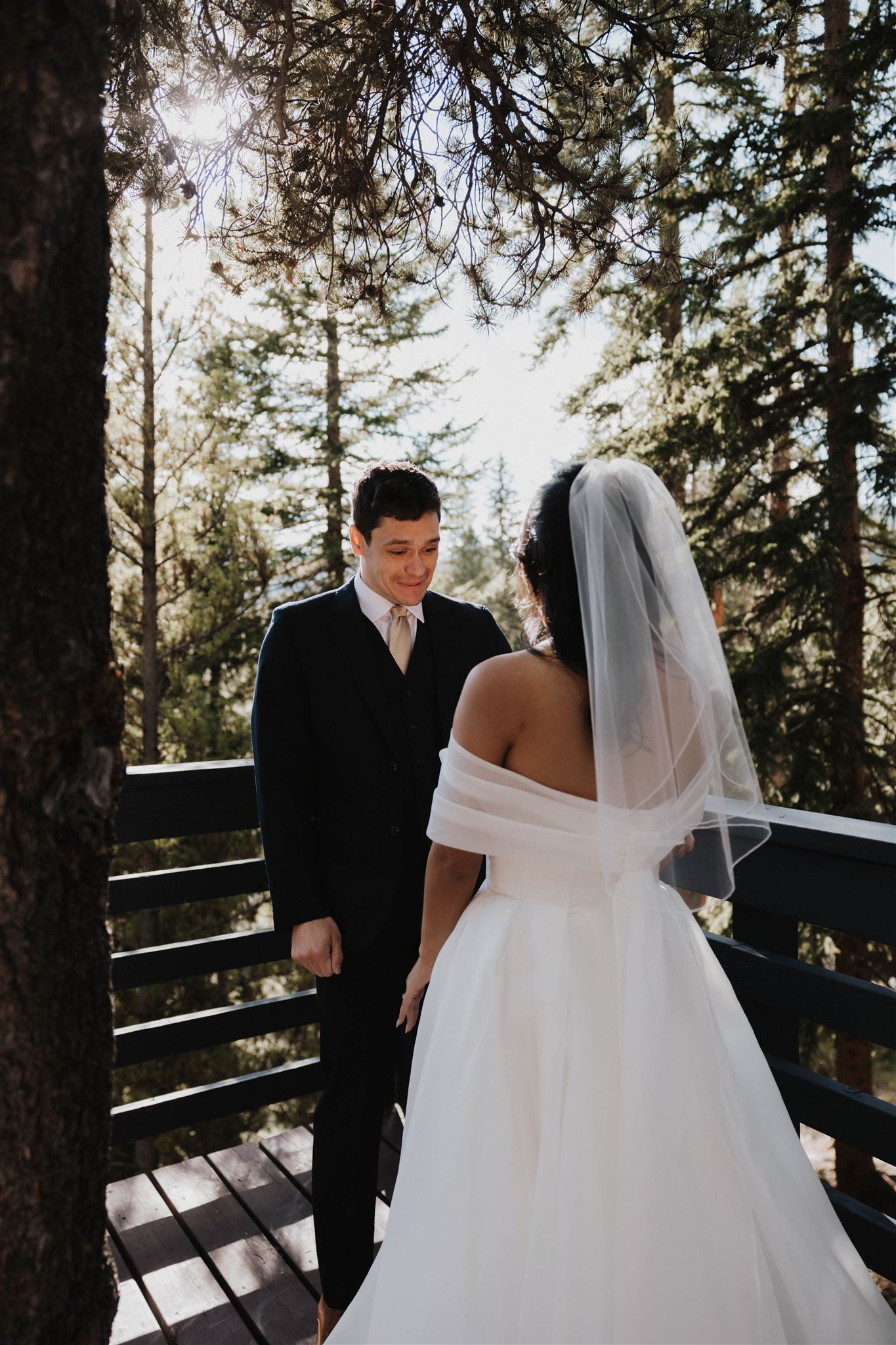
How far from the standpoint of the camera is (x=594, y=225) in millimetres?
2605

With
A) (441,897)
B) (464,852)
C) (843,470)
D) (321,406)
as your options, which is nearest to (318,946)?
(441,897)

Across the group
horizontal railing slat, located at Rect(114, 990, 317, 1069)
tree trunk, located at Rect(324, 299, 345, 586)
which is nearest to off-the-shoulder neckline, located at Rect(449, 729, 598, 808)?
horizontal railing slat, located at Rect(114, 990, 317, 1069)

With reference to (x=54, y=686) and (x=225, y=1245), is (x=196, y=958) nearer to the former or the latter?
(x=225, y=1245)

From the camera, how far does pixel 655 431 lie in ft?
27.6

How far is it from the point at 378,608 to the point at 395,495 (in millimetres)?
276

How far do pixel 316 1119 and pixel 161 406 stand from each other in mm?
10246

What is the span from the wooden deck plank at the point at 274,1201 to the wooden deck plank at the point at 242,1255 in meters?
0.02

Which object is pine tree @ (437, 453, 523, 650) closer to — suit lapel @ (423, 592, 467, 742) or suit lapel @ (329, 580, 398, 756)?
suit lapel @ (423, 592, 467, 742)

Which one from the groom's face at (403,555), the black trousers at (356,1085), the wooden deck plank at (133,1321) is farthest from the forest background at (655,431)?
the wooden deck plank at (133,1321)

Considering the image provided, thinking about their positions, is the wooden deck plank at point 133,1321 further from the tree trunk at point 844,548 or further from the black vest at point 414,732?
the tree trunk at point 844,548

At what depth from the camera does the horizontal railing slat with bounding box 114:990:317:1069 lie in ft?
9.12

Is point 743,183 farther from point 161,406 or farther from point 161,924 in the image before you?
point 161,924

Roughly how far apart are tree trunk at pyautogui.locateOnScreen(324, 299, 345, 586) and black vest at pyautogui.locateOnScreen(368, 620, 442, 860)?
34.6 ft

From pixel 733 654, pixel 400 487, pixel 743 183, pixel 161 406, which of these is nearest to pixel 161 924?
pixel 161 406
